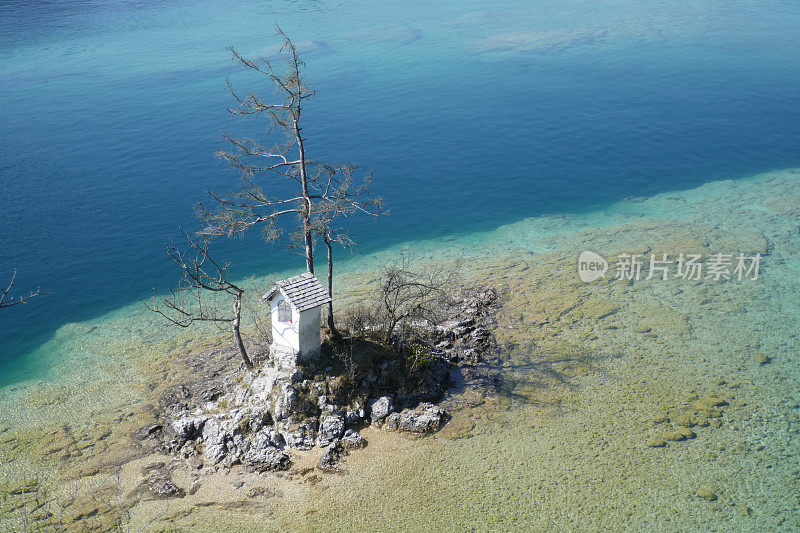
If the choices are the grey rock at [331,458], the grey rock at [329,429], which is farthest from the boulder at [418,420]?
A: the grey rock at [331,458]

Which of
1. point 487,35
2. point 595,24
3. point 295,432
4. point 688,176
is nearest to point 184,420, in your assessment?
point 295,432

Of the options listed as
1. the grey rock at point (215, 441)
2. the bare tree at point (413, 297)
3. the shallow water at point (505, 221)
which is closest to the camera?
the shallow water at point (505, 221)

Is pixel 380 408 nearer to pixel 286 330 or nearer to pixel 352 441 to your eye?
pixel 352 441

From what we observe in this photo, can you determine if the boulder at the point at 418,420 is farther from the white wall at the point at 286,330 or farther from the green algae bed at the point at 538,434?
the white wall at the point at 286,330

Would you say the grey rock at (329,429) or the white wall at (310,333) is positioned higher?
the white wall at (310,333)

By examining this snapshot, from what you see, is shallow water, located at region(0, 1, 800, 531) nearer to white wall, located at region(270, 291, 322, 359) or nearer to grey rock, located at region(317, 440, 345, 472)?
grey rock, located at region(317, 440, 345, 472)

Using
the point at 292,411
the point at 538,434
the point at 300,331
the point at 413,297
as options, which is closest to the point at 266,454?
the point at 292,411

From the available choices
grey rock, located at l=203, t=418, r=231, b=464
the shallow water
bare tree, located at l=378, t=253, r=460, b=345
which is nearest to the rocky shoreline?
grey rock, located at l=203, t=418, r=231, b=464
